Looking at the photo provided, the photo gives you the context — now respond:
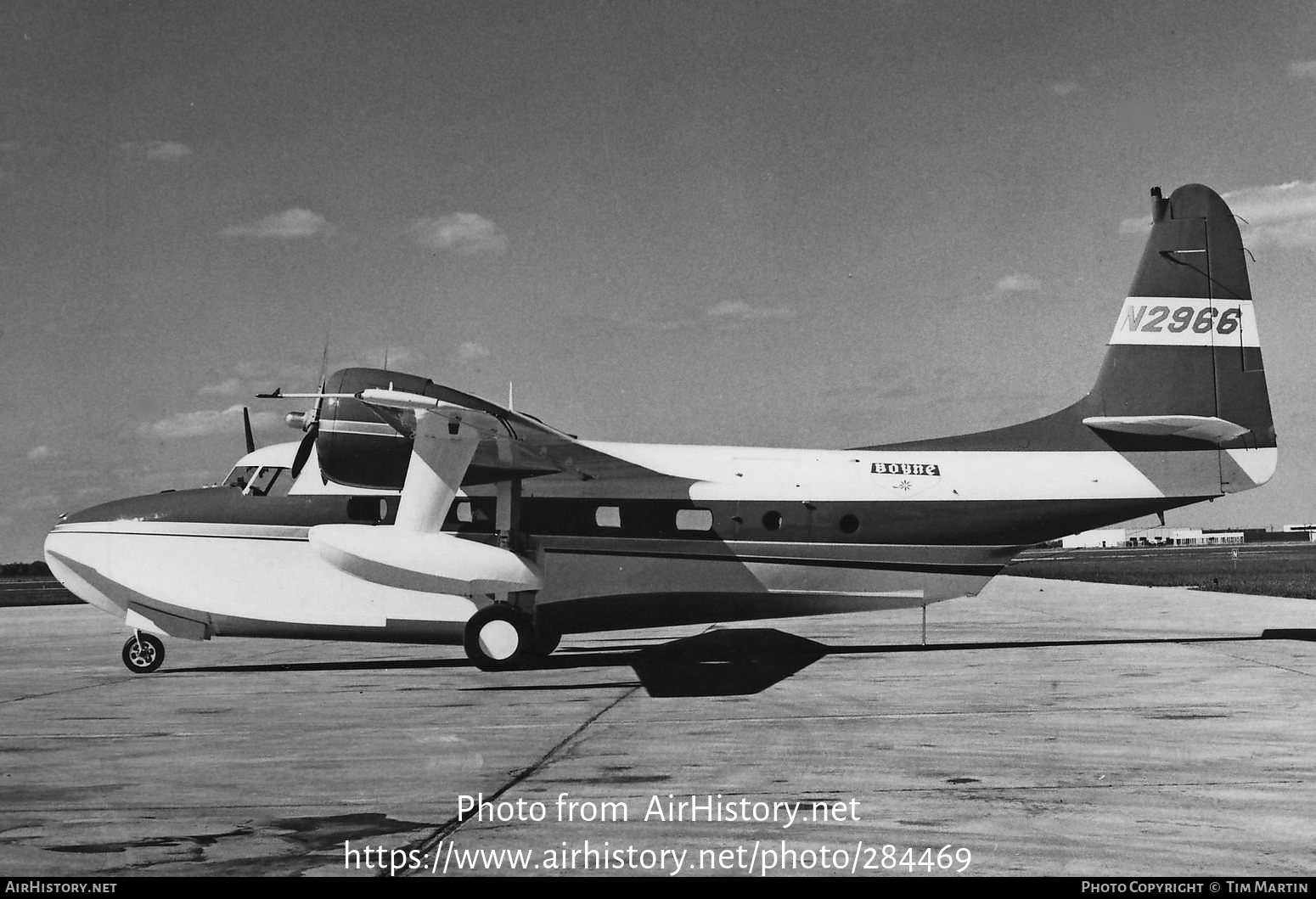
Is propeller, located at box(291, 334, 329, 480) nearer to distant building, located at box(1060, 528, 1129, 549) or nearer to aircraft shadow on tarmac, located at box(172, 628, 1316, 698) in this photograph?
aircraft shadow on tarmac, located at box(172, 628, 1316, 698)

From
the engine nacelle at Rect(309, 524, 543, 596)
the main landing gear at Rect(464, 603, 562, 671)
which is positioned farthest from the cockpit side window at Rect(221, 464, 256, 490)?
the main landing gear at Rect(464, 603, 562, 671)

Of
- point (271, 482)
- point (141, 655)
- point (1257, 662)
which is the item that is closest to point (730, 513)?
point (271, 482)

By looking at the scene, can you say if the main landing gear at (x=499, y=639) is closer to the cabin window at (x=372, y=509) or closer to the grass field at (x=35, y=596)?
the cabin window at (x=372, y=509)

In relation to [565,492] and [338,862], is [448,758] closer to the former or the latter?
[338,862]

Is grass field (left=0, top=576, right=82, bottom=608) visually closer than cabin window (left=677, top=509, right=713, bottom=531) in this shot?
No

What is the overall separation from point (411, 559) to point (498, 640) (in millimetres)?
1784

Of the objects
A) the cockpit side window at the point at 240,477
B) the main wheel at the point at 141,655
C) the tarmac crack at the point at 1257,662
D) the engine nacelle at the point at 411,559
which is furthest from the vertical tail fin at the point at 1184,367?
the main wheel at the point at 141,655

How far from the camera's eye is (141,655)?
51.2 feet

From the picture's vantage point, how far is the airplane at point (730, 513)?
15242 mm

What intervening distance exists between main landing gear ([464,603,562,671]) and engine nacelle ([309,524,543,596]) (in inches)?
28.3

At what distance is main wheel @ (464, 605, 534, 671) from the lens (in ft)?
47.0

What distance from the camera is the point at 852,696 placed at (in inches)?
467

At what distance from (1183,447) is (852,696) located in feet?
23.0
